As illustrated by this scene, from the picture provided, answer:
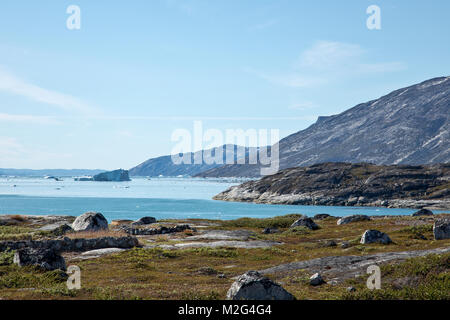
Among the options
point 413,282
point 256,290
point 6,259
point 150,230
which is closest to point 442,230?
point 413,282

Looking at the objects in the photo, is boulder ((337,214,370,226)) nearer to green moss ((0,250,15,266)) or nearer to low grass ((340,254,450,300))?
low grass ((340,254,450,300))

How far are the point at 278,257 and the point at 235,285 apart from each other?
21756mm

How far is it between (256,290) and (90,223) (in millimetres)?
44207

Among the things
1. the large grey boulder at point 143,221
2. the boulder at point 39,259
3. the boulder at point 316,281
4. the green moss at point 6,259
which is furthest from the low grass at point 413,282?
the large grey boulder at point 143,221

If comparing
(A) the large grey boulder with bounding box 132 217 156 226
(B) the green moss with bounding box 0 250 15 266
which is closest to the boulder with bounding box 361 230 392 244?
(B) the green moss with bounding box 0 250 15 266

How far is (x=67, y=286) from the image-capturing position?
25422 millimetres

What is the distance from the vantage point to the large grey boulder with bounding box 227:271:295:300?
2166 centimetres

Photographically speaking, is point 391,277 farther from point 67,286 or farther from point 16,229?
point 16,229

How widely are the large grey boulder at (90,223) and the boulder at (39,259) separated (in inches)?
1095

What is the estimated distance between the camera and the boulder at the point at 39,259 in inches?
1270

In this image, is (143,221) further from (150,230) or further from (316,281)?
(316,281)

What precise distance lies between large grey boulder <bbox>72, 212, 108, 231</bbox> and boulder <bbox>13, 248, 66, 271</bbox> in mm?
27818

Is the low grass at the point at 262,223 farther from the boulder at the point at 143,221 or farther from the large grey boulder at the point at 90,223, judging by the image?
the large grey boulder at the point at 90,223
